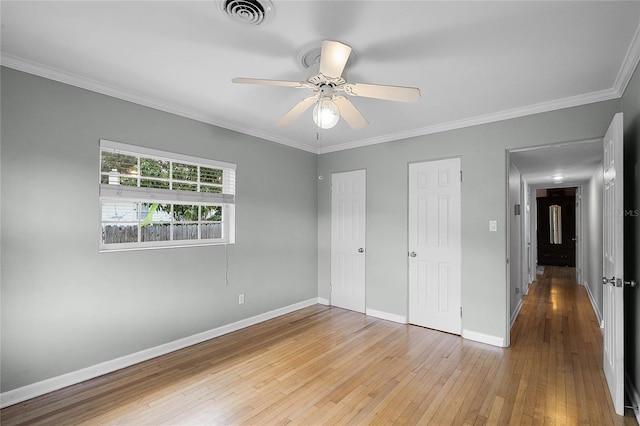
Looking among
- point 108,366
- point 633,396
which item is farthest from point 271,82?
point 633,396

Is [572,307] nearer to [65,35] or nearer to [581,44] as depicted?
[581,44]

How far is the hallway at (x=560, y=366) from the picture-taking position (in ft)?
7.18

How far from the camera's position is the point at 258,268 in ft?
13.3

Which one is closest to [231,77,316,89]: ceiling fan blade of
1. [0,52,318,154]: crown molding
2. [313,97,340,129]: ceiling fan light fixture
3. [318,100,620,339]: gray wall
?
[313,97,340,129]: ceiling fan light fixture

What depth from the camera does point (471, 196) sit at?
11.7 feet

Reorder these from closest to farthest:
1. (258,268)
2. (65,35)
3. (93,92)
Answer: (65,35) → (93,92) → (258,268)

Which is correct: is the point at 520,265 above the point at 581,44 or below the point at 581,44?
below

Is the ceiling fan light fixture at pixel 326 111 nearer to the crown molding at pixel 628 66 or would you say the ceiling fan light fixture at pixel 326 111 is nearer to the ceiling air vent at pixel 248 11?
the ceiling air vent at pixel 248 11

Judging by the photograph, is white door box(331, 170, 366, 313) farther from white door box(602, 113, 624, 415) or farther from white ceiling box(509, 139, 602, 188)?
white door box(602, 113, 624, 415)

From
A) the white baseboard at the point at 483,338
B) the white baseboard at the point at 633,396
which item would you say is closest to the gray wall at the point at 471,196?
the white baseboard at the point at 483,338

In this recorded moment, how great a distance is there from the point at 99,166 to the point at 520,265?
586cm

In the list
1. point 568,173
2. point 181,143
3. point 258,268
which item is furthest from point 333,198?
point 568,173

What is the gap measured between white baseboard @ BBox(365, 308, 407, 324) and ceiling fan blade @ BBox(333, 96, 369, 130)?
2.71m

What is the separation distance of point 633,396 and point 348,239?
10.5 feet
